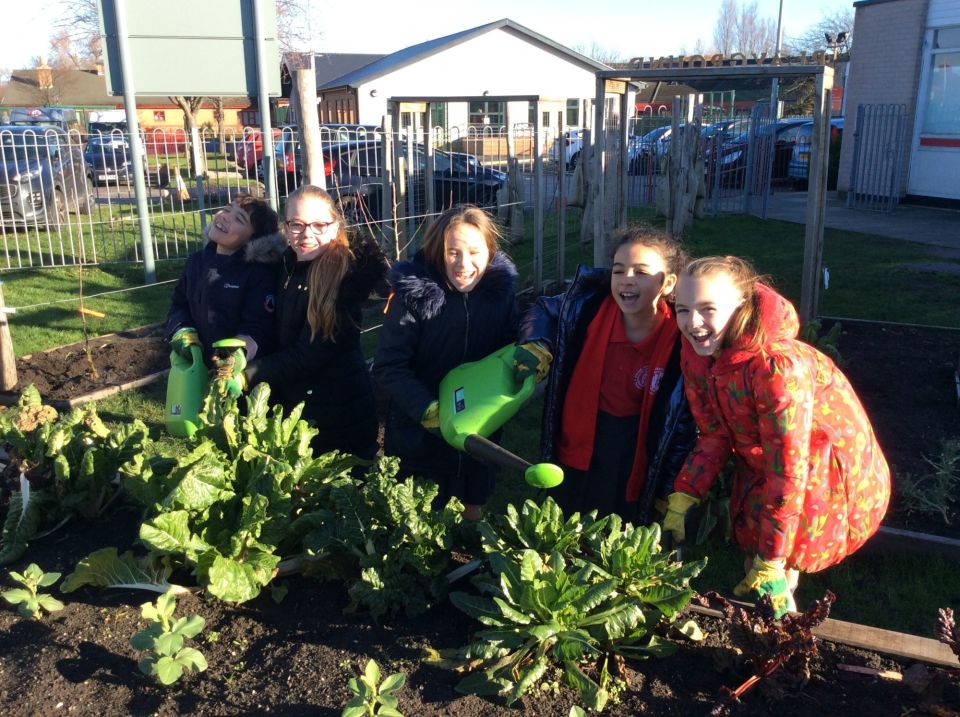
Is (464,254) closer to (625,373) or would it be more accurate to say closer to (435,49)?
(625,373)

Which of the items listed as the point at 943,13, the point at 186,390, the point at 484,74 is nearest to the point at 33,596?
the point at 186,390

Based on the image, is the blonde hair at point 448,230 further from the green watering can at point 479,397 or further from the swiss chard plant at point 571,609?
the swiss chard plant at point 571,609

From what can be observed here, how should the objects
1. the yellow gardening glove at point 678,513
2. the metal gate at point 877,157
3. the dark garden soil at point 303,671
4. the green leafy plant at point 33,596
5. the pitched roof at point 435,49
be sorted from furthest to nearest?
1. the pitched roof at point 435,49
2. the metal gate at point 877,157
3. the yellow gardening glove at point 678,513
4. the green leafy plant at point 33,596
5. the dark garden soil at point 303,671

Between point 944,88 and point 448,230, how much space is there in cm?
1603

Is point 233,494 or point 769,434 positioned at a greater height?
point 769,434

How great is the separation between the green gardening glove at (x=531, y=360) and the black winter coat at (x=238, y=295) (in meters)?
1.22

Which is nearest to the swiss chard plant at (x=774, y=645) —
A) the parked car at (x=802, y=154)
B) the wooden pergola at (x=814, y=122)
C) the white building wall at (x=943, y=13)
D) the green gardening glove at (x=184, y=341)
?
the green gardening glove at (x=184, y=341)

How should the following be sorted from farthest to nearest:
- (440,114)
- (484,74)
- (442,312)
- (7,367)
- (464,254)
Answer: (484,74) < (440,114) < (7,367) < (442,312) < (464,254)

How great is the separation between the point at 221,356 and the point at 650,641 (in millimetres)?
2007

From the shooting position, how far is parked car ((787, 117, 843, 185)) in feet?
62.7

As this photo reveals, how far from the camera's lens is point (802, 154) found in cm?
1934

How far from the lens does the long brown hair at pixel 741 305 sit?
7.63 ft

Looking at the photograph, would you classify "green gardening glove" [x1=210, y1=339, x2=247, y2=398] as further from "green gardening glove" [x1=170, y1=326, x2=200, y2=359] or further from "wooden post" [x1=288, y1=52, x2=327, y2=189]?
"wooden post" [x1=288, y1=52, x2=327, y2=189]

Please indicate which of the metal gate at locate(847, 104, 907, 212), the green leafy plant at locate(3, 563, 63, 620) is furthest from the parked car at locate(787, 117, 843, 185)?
the green leafy plant at locate(3, 563, 63, 620)
